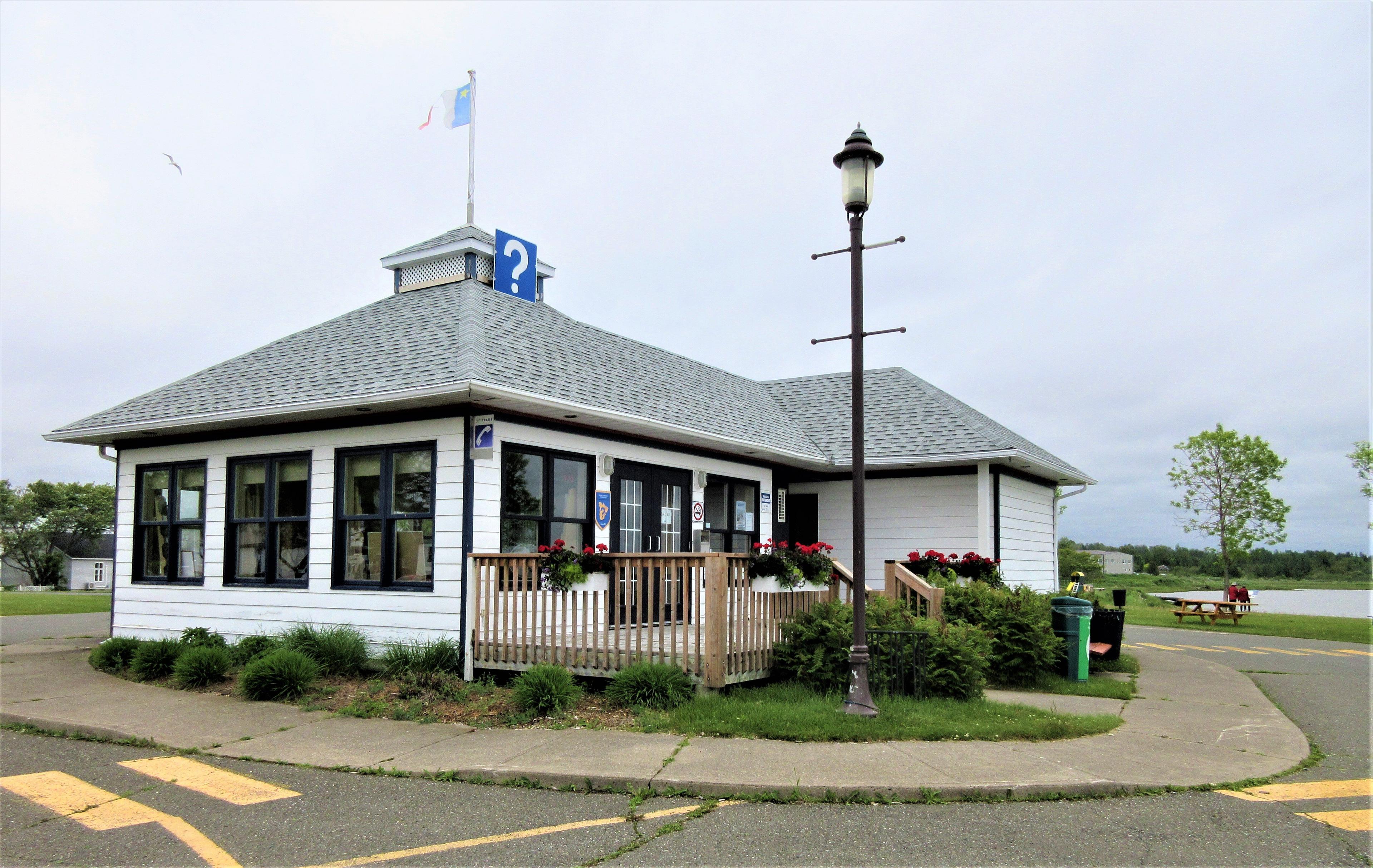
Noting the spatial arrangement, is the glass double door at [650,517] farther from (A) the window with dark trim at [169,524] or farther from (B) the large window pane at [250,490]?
(A) the window with dark trim at [169,524]

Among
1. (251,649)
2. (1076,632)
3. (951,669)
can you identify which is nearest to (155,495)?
(251,649)

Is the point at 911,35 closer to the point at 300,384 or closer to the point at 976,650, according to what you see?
the point at 976,650

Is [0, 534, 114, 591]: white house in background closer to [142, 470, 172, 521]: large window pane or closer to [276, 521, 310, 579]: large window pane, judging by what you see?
[142, 470, 172, 521]: large window pane

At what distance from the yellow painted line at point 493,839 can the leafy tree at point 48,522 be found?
66.6 m

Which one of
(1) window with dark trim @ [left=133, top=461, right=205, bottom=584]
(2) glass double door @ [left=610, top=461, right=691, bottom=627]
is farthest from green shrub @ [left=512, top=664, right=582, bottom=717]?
(1) window with dark trim @ [left=133, top=461, right=205, bottom=584]

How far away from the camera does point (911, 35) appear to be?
1184 centimetres

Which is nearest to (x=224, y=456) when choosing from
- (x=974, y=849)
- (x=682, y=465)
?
(x=682, y=465)

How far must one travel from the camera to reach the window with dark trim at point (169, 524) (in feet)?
43.1

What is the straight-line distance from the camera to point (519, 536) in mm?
11234

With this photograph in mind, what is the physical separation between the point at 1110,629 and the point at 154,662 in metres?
12.9

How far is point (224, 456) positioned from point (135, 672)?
9.92 feet

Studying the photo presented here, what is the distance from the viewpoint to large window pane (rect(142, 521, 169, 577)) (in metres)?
13.6

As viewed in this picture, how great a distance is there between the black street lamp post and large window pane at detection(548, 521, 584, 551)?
445 centimetres

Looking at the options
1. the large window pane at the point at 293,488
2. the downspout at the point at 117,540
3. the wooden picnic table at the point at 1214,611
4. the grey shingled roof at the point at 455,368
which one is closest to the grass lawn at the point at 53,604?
the downspout at the point at 117,540
